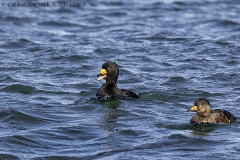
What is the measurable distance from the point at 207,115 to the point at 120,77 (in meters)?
5.79

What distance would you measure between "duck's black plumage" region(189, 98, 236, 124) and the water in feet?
0.54

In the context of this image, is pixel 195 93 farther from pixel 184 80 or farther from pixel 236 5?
pixel 236 5

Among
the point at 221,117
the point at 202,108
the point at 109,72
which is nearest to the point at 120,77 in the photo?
the point at 109,72

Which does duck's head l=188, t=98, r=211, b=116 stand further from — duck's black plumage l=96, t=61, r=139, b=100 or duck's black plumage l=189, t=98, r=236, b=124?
duck's black plumage l=96, t=61, r=139, b=100

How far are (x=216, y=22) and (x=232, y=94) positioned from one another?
486 inches

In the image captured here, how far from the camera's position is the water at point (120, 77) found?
12.9m

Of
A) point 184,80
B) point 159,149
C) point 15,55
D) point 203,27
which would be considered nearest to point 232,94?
point 184,80

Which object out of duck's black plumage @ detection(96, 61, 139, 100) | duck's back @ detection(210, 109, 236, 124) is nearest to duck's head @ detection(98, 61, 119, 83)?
duck's black plumage @ detection(96, 61, 139, 100)

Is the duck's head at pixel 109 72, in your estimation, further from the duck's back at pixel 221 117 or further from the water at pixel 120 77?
the duck's back at pixel 221 117

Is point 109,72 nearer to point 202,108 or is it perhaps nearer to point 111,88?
point 111,88

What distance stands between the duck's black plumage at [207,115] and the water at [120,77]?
165mm

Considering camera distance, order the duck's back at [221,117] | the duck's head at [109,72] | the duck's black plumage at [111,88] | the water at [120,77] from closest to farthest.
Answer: the water at [120,77] < the duck's back at [221,117] < the duck's black plumage at [111,88] < the duck's head at [109,72]

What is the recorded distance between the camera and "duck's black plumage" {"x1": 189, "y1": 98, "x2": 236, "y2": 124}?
45.7ft

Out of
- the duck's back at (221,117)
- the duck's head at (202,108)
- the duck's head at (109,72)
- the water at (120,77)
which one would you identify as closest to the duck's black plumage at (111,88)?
the duck's head at (109,72)
